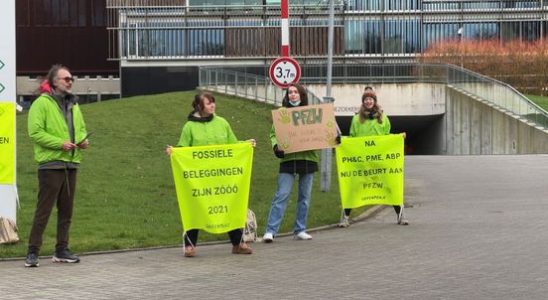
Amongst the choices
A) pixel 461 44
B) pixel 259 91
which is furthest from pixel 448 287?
pixel 461 44

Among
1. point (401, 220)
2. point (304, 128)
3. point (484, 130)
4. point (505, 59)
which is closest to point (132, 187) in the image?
point (401, 220)

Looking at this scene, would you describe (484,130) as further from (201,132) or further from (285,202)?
(201,132)

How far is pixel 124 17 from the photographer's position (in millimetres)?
55281

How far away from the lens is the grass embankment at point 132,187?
11742 millimetres

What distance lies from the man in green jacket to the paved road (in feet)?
1.53

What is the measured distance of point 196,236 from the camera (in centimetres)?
1038

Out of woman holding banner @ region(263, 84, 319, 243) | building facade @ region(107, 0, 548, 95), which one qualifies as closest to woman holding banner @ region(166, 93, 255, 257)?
woman holding banner @ region(263, 84, 319, 243)

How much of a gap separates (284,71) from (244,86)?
84.6 ft

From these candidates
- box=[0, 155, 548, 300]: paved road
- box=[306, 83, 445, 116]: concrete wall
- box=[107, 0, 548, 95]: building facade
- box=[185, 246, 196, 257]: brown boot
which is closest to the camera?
box=[0, 155, 548, 300]: paved road

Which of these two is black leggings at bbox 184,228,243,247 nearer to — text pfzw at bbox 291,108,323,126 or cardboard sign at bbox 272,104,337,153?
cardboard sign at bbox 272,104,337,153

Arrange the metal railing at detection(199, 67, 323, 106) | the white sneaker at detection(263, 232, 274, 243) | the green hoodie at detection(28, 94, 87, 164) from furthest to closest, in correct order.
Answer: the metal railing at detection(199, 67, 323, 106) < the white sneaker at detection(263, 232, 274, 243) < the green hoodie at detection(28, 94, 87, 164)

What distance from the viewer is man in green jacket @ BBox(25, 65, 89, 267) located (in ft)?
30.9

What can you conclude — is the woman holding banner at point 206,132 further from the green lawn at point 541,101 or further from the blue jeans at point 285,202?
the green lawn at point 541,101

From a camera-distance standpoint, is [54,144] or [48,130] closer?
[54,144]
